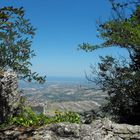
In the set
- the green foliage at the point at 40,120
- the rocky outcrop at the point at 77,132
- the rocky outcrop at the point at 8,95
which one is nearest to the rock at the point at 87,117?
the green foliage at the point at 40,120

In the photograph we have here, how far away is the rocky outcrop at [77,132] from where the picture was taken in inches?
468

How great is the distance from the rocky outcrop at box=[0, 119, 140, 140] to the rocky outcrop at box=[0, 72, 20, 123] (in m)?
2.79

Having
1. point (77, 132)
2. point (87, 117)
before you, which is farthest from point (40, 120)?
point (87, 117)

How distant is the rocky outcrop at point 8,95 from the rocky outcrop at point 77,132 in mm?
2795

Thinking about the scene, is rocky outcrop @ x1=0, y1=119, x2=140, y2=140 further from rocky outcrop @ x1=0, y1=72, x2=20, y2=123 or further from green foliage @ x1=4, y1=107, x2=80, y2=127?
rocky outcrop @ x1=0, y1=72, x2=20, y2=123

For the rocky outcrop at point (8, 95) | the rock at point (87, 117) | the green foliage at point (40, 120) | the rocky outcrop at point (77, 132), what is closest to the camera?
the rocky outcrop at point (77, 132)

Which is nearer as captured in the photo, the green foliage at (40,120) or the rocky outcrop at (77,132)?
the rocky outcrop at (77,132)

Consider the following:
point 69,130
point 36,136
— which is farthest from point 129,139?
point 36,136

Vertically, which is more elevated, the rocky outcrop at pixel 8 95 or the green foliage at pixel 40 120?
the rocky outcrop at pixel 8 95

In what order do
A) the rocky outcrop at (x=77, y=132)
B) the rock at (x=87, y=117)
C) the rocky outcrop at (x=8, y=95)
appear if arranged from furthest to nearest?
the rocky outcrop at (x=8, y=95)
the rock at (x=87, y=117)
the rocky outcrop at (x=77, y=132)

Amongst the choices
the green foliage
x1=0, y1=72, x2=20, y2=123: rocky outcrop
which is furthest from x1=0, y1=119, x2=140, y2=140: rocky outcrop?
x1=0, y1=72, x2=20, y2=123: rocky outcrop

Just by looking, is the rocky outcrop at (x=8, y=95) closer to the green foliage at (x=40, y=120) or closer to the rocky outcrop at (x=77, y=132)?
the green foliage at (x=40, y=120)

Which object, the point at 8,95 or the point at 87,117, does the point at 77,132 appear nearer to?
the point at 8,95

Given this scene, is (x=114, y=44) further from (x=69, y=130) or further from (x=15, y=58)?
(x=69, y=130)
